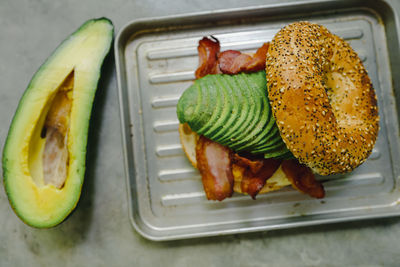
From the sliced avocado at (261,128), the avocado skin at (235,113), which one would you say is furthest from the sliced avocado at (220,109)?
the sliced avocado at (261,128)

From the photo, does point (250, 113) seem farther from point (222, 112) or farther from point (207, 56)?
point (207, 56)

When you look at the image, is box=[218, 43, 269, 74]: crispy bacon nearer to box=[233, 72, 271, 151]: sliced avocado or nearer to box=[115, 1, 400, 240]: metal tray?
box=[233, 72, 271, 151]: sliced avocado

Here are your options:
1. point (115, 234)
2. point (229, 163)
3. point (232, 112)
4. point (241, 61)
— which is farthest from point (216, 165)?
point (115, 234)

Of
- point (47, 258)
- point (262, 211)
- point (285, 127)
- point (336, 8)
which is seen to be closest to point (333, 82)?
point (285, 127)

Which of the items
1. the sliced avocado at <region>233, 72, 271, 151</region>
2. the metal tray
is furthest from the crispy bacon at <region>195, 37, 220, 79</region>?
the sliced avocado at <region>233, 72, 271, 151</region>

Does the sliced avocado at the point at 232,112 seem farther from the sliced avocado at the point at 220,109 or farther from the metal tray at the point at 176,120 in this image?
the metal tray at the point at 176,120

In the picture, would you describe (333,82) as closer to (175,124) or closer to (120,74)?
(175,124)

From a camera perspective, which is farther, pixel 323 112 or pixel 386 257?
pixel 386 257
